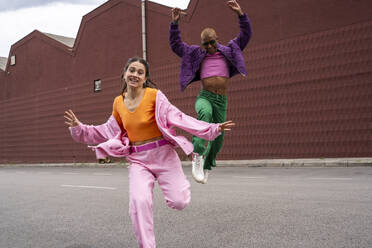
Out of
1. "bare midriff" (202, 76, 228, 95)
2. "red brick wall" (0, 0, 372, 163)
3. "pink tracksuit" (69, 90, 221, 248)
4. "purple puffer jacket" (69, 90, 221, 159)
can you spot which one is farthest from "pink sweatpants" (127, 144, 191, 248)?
"red brick wall" (0, 0, 372, 163)

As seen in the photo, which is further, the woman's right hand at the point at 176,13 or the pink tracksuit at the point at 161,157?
the woman's right hand at the point at 176,13

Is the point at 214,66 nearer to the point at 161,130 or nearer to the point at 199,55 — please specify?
the point at 199,55

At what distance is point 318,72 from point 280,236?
12.2m

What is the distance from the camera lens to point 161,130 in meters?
3.58

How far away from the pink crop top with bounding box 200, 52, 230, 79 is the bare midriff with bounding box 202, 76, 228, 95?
42 mm

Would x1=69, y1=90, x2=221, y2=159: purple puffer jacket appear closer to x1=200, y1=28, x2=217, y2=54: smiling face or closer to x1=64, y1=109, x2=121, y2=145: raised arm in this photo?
x1=64, y1=109, x2=121, y2=145: raised arm

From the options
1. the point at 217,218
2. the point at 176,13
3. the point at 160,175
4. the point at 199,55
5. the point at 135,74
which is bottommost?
the point at 217,218

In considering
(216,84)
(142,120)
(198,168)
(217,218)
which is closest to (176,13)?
(216,84)

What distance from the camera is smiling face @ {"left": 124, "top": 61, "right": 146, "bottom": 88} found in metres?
3.67

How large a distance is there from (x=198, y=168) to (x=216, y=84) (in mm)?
865

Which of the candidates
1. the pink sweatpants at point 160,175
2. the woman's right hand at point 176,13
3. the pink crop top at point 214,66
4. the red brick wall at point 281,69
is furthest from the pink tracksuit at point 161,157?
the red brick wall at point 281,69

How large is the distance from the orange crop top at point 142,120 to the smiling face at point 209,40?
0.72 metres

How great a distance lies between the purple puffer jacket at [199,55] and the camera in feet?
13.6

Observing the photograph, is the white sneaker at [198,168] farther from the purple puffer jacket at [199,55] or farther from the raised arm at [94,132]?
the raised arm at [94,132]
